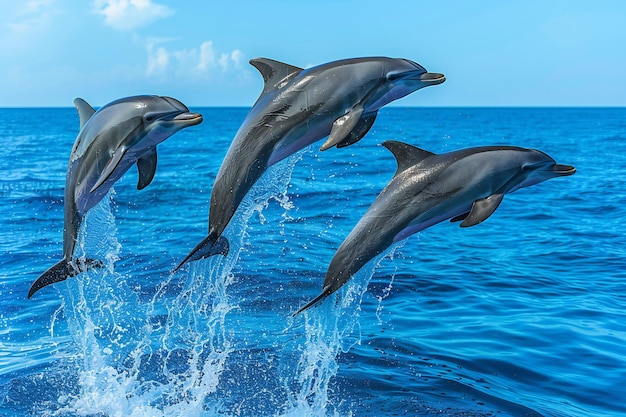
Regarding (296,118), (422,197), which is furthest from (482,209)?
(296,118)

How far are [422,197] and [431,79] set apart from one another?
3.40ft

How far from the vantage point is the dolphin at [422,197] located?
538 centimetres

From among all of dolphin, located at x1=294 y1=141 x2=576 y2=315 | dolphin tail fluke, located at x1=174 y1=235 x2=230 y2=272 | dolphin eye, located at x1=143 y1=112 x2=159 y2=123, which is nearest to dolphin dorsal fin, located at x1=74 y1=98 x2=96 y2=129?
dolphin eye, located at x1=143 y1=112 x2=159 y2=123

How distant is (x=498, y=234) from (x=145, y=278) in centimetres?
784

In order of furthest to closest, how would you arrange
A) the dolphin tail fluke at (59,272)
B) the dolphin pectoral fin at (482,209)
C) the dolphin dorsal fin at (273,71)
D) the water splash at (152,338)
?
the water splash at (152,338), the dolphin tail fluke at (59,272), the dolphin dorsal fin at (273,71), the dolphin pectoral fin at (482,209)

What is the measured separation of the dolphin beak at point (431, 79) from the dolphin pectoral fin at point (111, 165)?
2433mm

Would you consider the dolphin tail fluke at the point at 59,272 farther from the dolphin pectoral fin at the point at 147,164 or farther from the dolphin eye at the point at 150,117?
the dolphin eye at the point at 150,117

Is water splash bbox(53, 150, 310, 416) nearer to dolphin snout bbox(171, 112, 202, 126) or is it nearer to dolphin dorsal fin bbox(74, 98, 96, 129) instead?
dolphin dorsal fin bbox(74, 98, 96, 129)

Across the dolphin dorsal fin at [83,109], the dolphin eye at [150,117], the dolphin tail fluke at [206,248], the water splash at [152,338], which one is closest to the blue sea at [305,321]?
the water splash at [152,338]

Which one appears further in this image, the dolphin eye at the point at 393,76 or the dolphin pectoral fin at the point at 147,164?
the dolphin pectoral fin at the point at 147,164

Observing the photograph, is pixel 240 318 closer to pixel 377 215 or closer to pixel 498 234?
pixel 377 215

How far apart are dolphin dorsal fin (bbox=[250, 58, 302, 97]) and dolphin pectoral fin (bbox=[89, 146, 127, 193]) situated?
1217 mm

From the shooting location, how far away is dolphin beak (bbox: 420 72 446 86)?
226 inches

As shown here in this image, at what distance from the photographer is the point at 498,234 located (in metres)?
15.6
